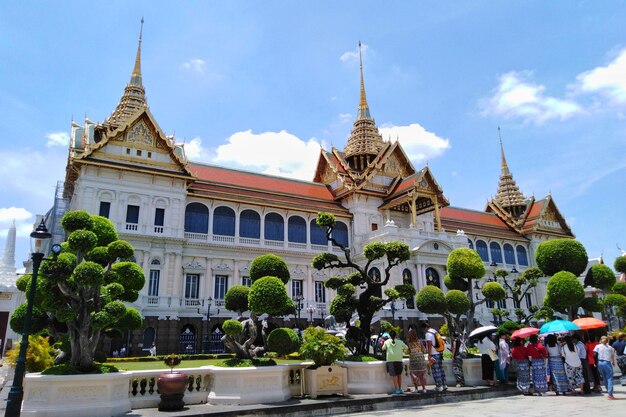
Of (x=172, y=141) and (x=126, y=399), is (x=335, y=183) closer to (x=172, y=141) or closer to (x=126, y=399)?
(x=172, y=141)

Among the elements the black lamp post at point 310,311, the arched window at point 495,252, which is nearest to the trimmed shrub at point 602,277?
the black lamp post at point 310,311

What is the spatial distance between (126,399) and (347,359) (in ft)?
18.1

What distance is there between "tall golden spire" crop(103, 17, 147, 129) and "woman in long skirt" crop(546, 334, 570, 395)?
30.2 m

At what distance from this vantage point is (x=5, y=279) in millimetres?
48750

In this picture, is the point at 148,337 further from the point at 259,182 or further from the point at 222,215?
the point at 259,182

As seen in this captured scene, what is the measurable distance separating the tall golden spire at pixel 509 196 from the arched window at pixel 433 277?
21.7 m

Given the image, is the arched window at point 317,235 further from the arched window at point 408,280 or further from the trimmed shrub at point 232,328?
the trimmed shrub at point 232,328

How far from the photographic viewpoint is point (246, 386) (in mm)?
10344

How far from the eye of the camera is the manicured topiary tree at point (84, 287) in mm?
9812

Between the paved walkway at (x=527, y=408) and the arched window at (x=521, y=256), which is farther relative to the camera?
the arched window at (x=521, y=256)

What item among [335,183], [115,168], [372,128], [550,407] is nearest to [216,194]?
[115,168]

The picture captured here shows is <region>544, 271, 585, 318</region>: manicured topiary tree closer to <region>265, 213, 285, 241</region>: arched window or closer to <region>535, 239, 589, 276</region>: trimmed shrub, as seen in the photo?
<region>535, 239, 589, 276</region>: trimmed shrub

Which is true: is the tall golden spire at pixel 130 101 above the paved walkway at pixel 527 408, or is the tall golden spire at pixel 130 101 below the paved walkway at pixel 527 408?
above

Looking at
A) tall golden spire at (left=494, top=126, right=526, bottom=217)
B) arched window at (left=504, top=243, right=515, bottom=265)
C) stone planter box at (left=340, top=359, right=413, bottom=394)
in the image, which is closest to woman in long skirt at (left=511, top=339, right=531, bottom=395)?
stone planter box at (left=340, top=359, right=413, bottom=394)
